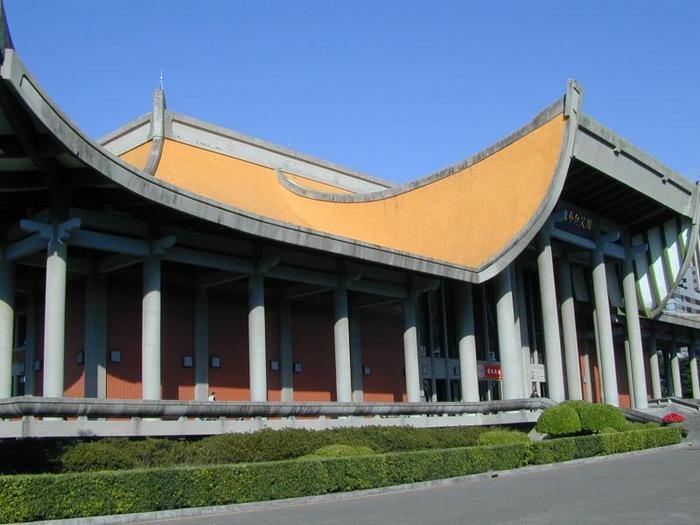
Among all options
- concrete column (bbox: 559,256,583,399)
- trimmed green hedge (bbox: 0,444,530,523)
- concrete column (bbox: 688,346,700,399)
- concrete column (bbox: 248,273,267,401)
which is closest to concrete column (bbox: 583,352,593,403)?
concrete column (bbox: 559,256,583,399)

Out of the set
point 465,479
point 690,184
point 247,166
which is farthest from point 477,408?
point 690,184

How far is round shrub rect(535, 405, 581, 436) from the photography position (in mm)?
24203

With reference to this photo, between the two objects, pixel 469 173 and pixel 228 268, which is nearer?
pixel 228 268

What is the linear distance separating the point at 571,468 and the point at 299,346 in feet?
40.4

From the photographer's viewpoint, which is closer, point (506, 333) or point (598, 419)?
point (598, 419)

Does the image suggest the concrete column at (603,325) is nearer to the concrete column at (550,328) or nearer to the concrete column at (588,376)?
the concrete column at (550,328)

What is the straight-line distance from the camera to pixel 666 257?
41250 mm

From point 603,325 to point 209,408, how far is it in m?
23.9

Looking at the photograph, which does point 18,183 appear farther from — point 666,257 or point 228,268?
point 666,257

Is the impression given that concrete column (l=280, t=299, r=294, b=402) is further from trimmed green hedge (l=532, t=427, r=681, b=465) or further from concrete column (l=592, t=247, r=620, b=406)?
concrete column (l=592, t=247, r=620, b=406)

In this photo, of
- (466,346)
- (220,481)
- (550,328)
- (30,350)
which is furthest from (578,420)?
(30,350)

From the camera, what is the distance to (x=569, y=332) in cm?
3534

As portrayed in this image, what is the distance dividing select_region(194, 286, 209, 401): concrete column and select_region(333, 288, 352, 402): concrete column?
13.7 feet

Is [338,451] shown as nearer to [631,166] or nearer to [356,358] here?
[356,358]
